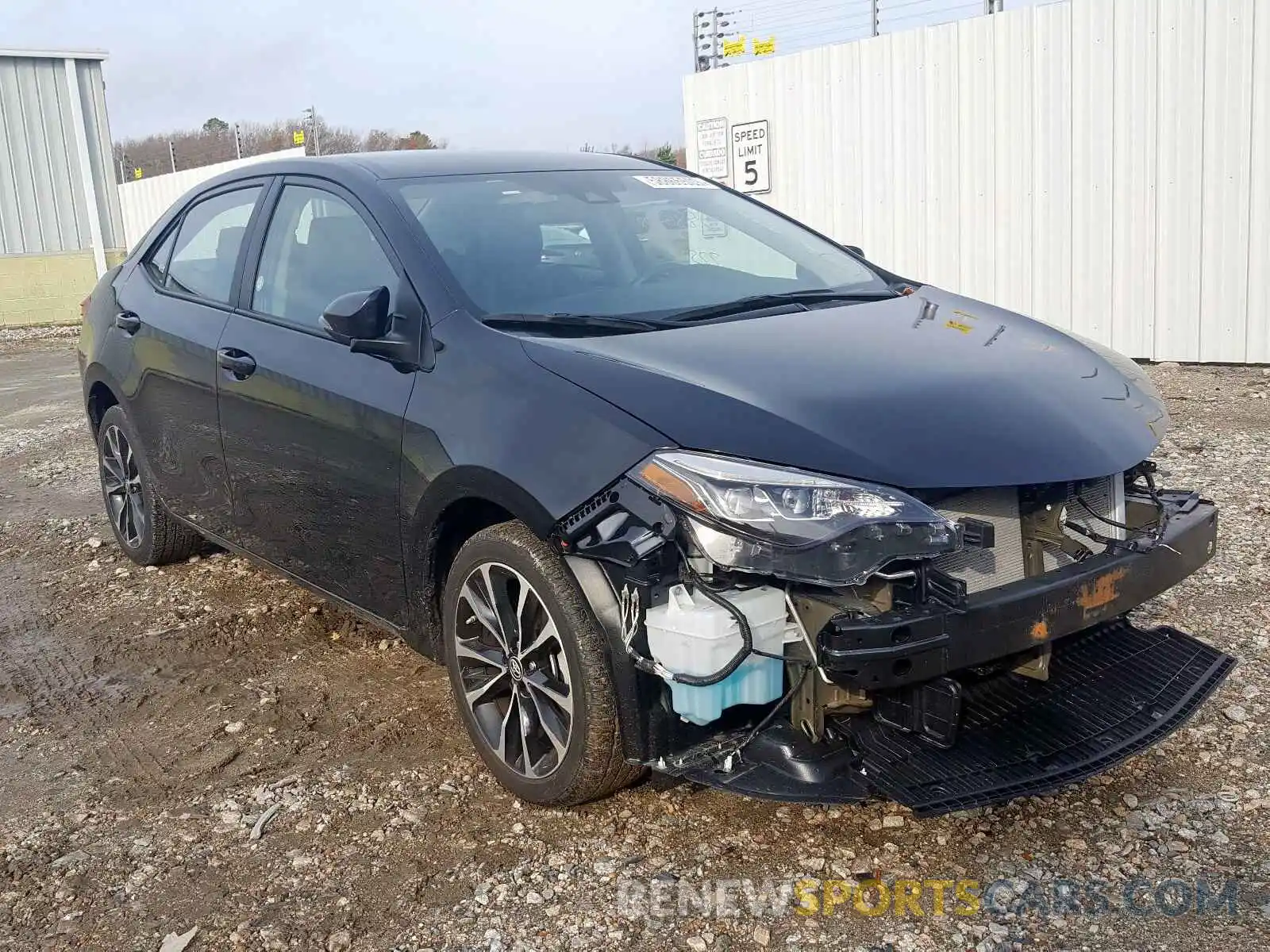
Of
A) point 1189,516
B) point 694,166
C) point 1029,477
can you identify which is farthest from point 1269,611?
point 694,166

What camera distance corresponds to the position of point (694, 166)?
43.0 feet

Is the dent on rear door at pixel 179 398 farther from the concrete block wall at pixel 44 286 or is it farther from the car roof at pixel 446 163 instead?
the concrete block wall at pixel 44 286

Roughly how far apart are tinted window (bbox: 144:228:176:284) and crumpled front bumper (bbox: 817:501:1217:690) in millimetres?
3714

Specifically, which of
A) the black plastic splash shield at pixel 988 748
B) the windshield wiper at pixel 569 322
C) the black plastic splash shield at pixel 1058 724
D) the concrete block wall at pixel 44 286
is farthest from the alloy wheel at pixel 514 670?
the concrete block wall at pixel 44 286

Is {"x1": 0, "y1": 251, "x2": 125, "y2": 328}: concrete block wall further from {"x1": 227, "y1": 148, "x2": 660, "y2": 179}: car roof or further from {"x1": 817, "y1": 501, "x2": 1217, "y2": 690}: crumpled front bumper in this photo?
{"x1": 817, "y1": 501, "x2": 1217, "y2": 690}: crumpled front bumper

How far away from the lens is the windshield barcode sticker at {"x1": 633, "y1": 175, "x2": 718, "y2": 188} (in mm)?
4445

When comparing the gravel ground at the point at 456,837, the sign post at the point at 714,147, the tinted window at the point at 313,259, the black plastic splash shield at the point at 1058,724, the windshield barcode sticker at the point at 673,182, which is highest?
the sign post at the point at 714,147

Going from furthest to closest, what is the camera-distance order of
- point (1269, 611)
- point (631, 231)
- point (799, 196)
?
point (799, 196) → point (1269, 611) → point (631, 231)

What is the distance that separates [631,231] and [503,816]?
1.93 meters

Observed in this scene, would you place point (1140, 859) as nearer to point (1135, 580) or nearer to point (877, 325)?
point (1135, 580)

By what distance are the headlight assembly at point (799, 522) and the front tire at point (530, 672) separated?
1.43 ft

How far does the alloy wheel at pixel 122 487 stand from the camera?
5605 mm

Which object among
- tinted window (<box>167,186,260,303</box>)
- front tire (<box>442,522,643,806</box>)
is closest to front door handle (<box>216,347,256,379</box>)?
tinted window (<box>167,186,260,303</box>)

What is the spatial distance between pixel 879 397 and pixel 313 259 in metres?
2.10
